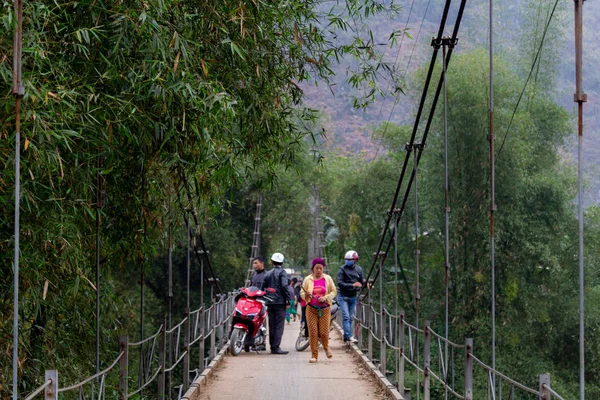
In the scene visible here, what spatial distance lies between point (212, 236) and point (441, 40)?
58.2 feet

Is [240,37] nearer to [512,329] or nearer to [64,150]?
[64,150]

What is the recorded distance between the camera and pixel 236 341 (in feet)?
35.1

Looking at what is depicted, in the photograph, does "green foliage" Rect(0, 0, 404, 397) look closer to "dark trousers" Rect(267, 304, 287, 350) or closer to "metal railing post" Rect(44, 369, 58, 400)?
"metal railing post" Rect(44, 369, 58, 400)

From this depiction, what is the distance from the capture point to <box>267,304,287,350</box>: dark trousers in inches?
420

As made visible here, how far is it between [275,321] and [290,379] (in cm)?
202

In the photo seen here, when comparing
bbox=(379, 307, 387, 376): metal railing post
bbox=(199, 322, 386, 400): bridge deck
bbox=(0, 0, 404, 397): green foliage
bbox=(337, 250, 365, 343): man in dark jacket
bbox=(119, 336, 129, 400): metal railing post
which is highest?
bbox=(0, 0, 404, 397): green foliage

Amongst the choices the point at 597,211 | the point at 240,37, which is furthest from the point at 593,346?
the point at 240,37

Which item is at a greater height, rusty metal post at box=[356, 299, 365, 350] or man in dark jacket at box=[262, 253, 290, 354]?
man in dark jacket at box=[262, 253, 290, 354]

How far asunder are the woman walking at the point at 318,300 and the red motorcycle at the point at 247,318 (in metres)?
0.86

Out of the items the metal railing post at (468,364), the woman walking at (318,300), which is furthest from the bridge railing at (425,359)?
the woman walking at (318,300)

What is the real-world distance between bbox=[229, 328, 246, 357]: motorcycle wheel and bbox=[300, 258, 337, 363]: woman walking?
3.81 ft

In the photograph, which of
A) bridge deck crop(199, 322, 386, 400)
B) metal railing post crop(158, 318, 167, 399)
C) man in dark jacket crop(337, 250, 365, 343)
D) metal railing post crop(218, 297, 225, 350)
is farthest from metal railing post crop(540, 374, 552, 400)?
metal railing post crop(218, 297, 225, 350)

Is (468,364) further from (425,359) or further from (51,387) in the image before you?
(51,387)

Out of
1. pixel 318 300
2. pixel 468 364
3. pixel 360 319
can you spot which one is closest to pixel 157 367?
pixel 318 300
